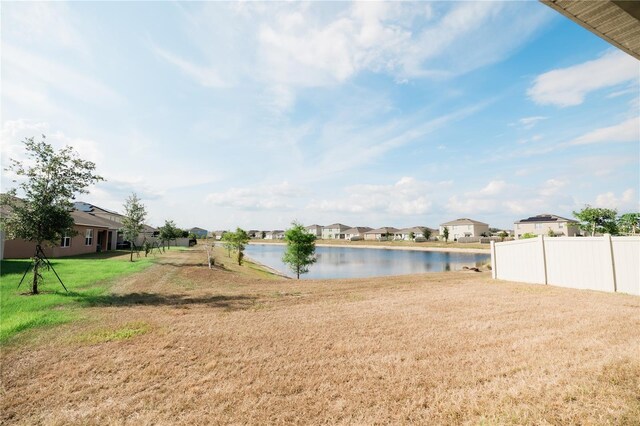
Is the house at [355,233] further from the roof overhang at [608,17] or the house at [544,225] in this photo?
the roof overhang at [608,17]

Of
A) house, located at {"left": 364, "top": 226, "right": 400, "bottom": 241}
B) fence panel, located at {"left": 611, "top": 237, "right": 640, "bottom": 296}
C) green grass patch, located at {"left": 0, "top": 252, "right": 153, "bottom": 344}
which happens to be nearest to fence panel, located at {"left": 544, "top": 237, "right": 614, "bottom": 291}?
fence panel, located at {"left": 611, "top": 237, "right": 640, "bottom": 296}

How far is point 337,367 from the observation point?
17.9 ft

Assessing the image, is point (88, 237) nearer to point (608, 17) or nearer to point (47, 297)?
point (47, 297)

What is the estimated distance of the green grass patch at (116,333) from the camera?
7105 mm

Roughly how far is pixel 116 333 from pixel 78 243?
97.6ft

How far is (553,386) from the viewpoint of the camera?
4.46 m

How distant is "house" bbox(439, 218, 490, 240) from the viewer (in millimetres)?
101662

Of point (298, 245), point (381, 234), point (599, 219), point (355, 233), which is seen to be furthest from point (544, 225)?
point (298, 245)

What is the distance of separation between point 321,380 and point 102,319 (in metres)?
7.51

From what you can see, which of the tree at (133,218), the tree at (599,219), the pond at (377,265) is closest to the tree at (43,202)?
the tree at (133,218)

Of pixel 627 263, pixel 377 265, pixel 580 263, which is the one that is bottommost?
pixel 377 265

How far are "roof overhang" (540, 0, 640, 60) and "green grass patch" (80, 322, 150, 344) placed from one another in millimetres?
9921

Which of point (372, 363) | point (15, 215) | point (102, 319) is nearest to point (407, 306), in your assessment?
point (372, 363)

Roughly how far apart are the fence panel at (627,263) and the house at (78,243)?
27097 millimetres
